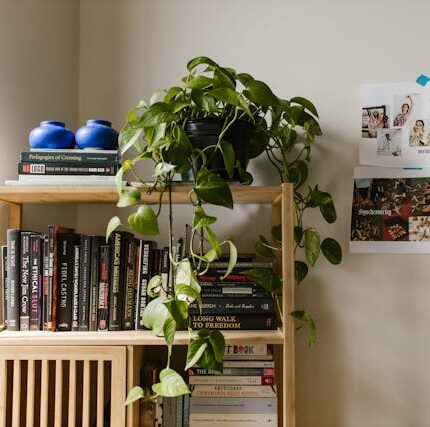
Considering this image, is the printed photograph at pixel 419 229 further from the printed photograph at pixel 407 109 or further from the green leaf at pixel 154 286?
the green leaf at pixel 154 286

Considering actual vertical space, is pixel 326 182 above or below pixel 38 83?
below

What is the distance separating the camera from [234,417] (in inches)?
46.1

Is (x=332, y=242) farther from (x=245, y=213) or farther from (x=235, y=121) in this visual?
(x=235, y=121)

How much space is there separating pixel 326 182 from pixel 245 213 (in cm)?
26

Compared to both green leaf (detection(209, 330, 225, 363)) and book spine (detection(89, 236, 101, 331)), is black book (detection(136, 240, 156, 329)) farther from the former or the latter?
green leaf (detection(209, 330, 225, 363))

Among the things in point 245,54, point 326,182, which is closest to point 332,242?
point 326,182

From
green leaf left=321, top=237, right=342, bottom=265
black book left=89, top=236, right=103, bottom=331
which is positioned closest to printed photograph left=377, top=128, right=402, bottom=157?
green leaf left=321, top=237, right=342, bottom=265

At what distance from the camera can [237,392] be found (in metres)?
1.19

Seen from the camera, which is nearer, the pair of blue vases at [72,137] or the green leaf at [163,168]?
the green leaf at [163,168]

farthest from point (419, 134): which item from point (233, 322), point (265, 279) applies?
point (233, 322)

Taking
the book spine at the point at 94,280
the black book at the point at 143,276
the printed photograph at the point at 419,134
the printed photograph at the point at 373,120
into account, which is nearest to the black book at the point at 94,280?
the book spine at the point at 94,280

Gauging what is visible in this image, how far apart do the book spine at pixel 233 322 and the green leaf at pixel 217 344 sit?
113 mm

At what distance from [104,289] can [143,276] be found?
4.0 inches

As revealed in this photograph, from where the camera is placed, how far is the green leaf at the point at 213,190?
0.97 meters
